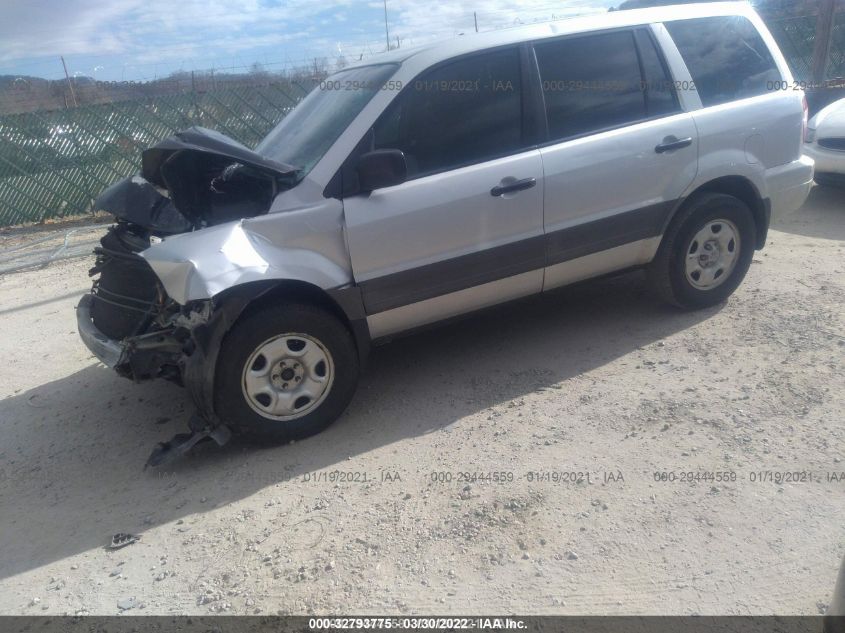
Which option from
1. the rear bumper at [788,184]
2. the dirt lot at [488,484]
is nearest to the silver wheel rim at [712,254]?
the dirt lot at [488,484]

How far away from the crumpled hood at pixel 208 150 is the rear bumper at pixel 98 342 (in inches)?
37.2

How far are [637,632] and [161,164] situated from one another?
10.5ft

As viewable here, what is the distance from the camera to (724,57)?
4.65m

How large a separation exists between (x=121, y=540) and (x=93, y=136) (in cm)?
1103

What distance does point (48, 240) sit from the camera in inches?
422

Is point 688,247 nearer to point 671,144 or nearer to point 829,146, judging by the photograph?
point 671,144

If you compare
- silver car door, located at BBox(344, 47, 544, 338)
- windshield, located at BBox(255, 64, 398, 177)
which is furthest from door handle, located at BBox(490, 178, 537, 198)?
windshield, located at BBox(255, 64, 398, 177)

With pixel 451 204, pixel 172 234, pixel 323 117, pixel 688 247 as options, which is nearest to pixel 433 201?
pixel 451 204

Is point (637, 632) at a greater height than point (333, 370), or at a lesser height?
lesser

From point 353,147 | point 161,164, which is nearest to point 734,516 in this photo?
point 353,147

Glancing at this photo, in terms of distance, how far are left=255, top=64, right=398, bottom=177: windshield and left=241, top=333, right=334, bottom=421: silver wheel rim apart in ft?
3.10

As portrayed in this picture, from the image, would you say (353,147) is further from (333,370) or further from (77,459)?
(77,459)

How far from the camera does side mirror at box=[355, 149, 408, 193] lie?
11.6 feet

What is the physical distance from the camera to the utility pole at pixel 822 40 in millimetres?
9711
